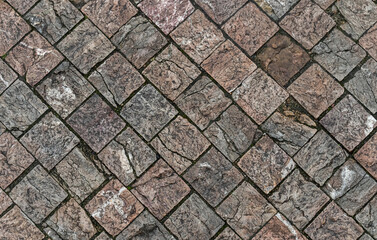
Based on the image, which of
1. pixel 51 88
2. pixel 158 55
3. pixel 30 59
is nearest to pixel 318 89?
pixel 158 55

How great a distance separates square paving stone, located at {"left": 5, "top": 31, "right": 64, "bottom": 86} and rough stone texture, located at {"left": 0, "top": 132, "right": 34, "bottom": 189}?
0.63m

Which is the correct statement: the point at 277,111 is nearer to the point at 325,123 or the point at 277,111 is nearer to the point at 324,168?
the point at 325,123

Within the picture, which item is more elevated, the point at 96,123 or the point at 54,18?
the point at 54,18

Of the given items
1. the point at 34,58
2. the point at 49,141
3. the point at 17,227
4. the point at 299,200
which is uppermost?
the point at 34,58

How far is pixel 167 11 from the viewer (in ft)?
12.3

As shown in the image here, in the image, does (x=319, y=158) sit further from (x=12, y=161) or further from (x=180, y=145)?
(x=12, y=161)

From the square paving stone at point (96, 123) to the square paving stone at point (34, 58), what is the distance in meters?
0.52

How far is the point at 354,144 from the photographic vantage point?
3.66m

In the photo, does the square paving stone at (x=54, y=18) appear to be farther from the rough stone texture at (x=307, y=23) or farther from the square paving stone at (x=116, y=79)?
the rough stone texture at (x=307, y=23)

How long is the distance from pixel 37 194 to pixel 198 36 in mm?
2174

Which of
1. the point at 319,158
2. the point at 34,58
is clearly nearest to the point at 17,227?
the point at 34,58

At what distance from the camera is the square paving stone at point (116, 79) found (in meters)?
3.67

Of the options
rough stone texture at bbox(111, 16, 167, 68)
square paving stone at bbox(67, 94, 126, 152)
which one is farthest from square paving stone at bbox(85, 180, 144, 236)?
rough stone texture at bbox(111, 16, 167, 68)

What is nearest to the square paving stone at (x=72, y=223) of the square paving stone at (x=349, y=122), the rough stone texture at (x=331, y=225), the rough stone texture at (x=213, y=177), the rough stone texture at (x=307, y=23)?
the rough stone texture at (x=213, y=177)
